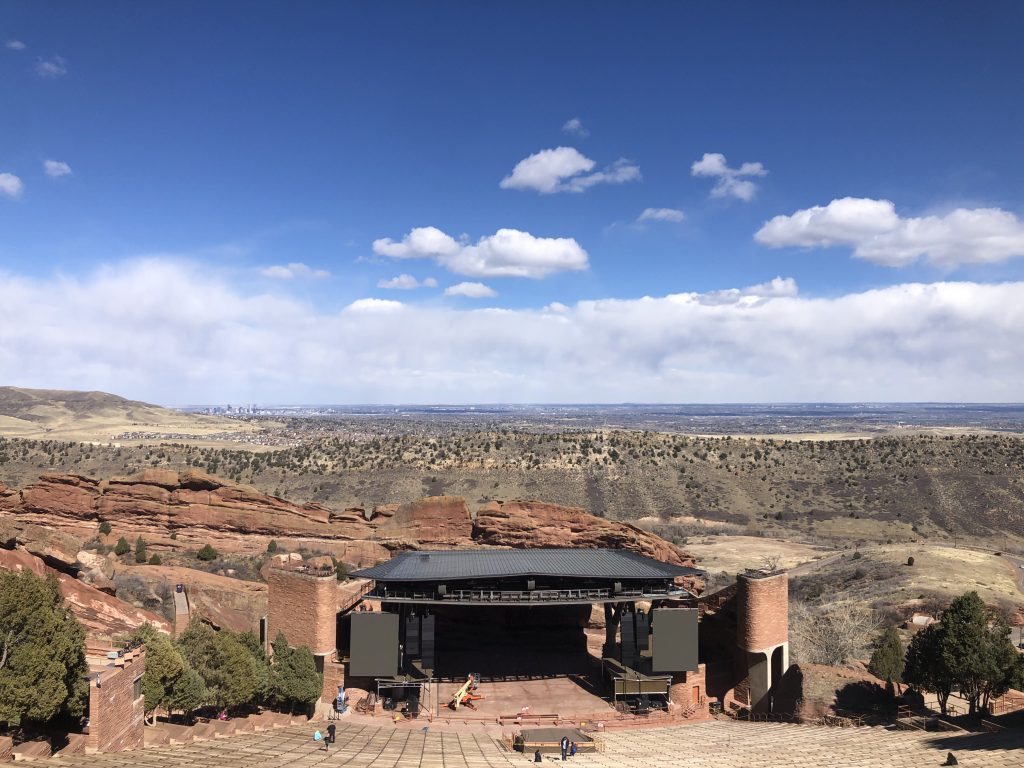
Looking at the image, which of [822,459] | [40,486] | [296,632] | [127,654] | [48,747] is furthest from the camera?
[822,459]

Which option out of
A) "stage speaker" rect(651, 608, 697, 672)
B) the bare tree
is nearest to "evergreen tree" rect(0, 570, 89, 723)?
"stage speaker" rect(651, 608, 697, 672)

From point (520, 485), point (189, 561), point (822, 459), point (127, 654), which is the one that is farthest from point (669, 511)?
point (127, 654)

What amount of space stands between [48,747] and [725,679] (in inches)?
1190

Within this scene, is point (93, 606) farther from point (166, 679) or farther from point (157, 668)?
point (157, 668)

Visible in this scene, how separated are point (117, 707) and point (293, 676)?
9.26m

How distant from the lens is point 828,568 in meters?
60.9

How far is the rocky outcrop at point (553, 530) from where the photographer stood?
48.4m

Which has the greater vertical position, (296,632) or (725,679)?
(296,632)

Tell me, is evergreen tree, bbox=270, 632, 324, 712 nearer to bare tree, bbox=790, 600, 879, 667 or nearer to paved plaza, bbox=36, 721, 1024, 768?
paved plaza, bbox=36, 721, 1024, 768

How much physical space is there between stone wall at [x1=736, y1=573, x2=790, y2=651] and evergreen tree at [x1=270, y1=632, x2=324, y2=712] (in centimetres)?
2096

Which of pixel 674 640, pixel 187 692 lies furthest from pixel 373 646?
pixel 674 640

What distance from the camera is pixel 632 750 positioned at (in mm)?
27812

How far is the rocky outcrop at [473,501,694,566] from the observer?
48438mm

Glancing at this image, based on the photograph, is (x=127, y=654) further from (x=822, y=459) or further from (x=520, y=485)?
(x=822, y=459)
